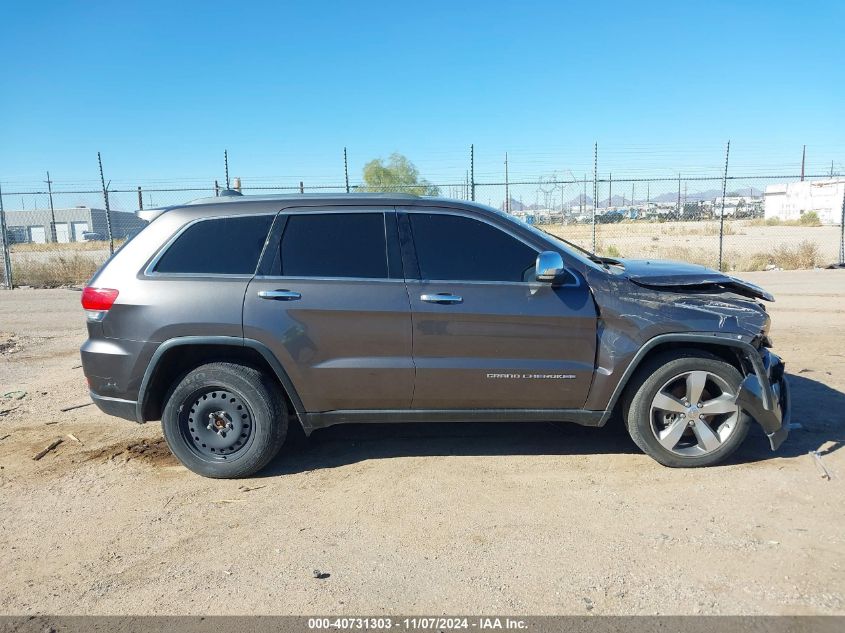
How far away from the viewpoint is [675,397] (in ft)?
13.4

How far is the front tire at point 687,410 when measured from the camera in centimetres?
400

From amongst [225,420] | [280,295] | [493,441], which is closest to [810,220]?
[493,441]

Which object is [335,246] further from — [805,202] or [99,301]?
[805,202]

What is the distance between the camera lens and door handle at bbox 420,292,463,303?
3.95 metres

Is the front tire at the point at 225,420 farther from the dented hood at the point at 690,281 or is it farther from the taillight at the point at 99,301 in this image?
the dented hood at the point at 690,281

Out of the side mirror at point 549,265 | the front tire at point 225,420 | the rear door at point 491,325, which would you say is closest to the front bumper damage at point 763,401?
the rear door at point 491,325

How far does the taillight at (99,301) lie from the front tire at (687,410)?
3.56 metres

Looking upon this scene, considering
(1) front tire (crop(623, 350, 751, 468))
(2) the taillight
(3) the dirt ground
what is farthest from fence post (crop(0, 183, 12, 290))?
(1) front tire (crop(623, 350, 751, 468))

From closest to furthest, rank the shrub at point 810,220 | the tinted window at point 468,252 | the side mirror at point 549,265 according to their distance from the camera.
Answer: the side mirror at point 549,265 → the tinted window at point 468,252 → the shrub at point 810,220

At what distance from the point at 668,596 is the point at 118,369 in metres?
3.53

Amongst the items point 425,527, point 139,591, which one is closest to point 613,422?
point 425,527

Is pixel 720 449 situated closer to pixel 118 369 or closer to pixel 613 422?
pixel 613 422

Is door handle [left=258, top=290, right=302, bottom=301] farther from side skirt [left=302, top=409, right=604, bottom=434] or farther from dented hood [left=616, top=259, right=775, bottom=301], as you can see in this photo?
dented hood [left=616, top=259, right=775, bottom=301]

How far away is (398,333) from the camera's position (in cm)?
397
